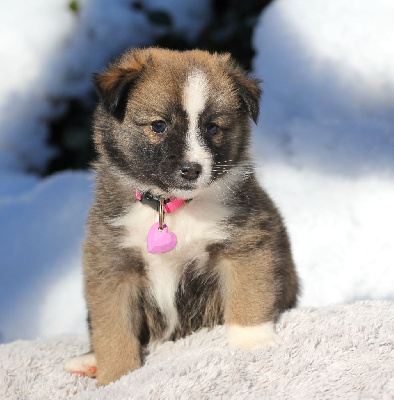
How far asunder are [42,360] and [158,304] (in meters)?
0.61

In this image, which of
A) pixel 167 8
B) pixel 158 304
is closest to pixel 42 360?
pixel 158 304

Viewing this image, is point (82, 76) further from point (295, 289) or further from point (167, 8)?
point (295, 289)

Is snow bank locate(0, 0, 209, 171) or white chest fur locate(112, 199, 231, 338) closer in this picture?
white chest fur locate(112, 199, 231, 338)

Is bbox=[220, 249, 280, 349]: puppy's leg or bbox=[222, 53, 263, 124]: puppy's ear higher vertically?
bbox=[222, 53, 263, 124]: puppy's ear

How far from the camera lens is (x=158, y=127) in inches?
110

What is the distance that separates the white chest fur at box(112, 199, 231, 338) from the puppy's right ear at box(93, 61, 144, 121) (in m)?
0.42

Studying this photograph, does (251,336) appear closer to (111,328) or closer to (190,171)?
(111,328)

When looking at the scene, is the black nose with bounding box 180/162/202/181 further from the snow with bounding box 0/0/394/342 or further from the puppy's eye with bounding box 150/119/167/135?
the snow with bounding box 0/0/394/342

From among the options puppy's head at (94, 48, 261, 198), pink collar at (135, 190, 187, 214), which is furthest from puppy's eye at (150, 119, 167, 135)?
pink collar at (135, 190, 187, 214)

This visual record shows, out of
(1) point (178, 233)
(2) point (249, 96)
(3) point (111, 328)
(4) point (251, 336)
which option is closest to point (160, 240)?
(1) point (178, 233)

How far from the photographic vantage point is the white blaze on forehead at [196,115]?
2676 mm

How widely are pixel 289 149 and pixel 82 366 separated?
239 cm

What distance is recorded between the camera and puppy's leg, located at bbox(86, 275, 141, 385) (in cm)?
293

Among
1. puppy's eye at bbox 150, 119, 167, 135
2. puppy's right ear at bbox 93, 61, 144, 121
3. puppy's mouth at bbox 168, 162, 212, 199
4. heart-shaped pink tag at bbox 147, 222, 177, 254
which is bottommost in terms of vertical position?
heart-shaped pink tag at bbox 147, 222, 177, 254
